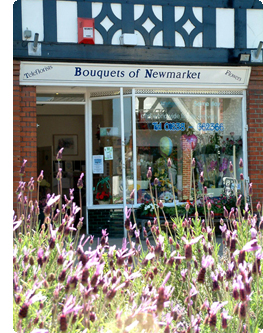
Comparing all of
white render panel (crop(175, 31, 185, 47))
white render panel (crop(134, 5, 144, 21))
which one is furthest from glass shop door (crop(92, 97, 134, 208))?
white render panel (crop(134, 5, 144, 21))

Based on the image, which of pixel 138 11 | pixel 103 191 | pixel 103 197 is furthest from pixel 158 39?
pixel 103 197

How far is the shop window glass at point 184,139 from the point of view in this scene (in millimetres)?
9133

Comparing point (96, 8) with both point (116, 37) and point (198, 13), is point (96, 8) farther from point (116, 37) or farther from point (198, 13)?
point (198, 13)

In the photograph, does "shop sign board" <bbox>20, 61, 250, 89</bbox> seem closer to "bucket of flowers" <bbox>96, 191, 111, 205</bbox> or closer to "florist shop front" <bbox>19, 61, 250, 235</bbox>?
"florist shop front" <bbox>19, 61, 250, 235</bbox>

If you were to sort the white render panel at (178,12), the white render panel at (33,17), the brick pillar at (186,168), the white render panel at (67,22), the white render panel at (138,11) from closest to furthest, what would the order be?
the white render panel at (33,17), the white render panel at (67,22), the white render panel at (138,11), the white render panel at (178,12), the brick pillar at (186,168)

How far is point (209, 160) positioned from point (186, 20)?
2888 mm

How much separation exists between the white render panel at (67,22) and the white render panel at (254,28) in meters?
3.51

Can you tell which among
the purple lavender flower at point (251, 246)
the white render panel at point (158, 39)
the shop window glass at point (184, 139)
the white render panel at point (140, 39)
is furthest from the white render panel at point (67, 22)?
the purple lavender flower at point (251, 246)

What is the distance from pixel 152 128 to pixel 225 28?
8.21 feet

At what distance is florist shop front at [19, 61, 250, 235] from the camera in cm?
895

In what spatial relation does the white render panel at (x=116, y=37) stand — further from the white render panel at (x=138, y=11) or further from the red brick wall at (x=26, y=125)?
the red brick wall at (x=26, y=125)

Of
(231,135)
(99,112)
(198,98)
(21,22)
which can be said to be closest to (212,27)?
(198,98)

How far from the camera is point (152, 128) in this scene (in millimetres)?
9148

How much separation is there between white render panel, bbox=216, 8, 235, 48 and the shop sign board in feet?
1.72
